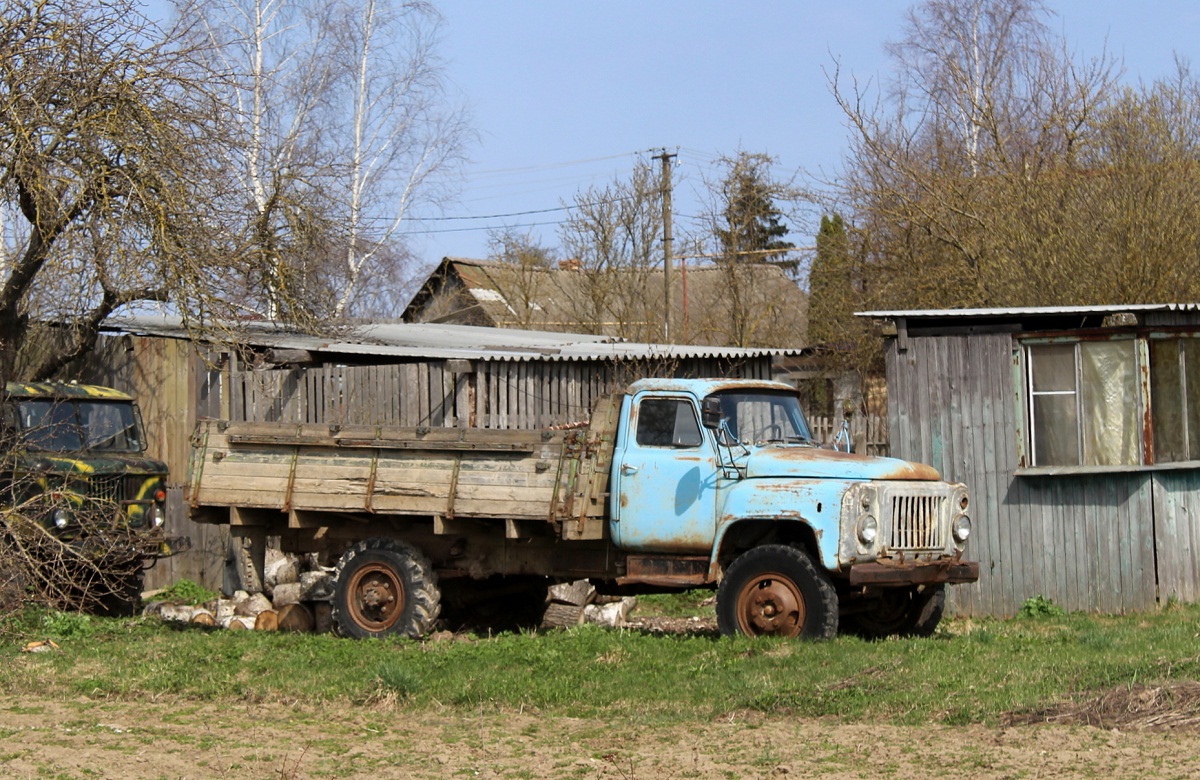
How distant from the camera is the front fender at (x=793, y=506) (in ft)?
33.1

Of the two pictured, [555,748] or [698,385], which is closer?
[555,748]

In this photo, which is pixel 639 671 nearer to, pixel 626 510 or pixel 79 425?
pixel 626 510

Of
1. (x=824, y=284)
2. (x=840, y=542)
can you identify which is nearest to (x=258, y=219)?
(x=840, y=542)

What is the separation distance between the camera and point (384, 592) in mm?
11852

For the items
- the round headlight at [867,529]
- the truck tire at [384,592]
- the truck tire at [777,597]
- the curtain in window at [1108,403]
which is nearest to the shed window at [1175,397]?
the curtain in window at [1108,403]

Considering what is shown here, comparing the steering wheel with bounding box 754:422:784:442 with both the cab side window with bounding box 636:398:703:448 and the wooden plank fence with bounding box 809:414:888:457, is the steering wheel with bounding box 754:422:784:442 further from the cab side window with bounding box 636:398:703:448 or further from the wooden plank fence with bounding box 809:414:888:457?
the wooden plank fence with bounding box 809:414:888:457

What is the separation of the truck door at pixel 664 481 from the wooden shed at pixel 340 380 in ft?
13.9

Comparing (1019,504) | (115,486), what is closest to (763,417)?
(1019,504)

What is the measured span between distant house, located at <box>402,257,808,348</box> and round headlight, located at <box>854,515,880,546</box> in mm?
19256

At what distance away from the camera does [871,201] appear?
2280 centimetres

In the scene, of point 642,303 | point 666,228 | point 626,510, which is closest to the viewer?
point 626,510

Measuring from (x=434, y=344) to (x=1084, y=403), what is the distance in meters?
8.47

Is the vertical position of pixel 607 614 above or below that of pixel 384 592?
below

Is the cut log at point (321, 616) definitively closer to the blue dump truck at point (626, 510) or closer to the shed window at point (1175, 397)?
the blue dump truck at point (626, 510)
